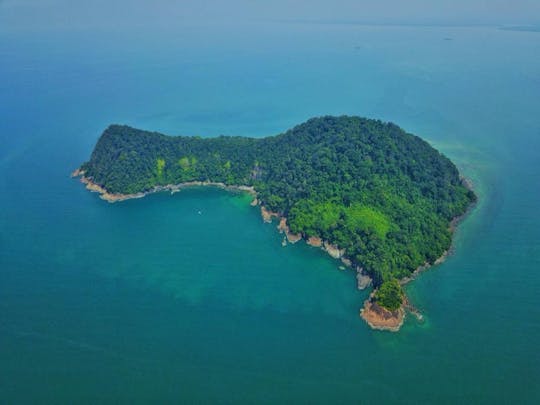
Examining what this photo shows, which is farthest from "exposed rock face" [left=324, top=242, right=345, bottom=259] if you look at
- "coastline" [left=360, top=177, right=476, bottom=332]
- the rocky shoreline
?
the rocky shoreline

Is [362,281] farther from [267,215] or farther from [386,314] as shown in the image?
[267,215]

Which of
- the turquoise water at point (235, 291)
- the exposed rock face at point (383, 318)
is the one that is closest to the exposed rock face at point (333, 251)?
the turquoise water at point (235, 291)

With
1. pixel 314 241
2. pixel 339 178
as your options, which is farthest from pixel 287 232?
pixel 339 178

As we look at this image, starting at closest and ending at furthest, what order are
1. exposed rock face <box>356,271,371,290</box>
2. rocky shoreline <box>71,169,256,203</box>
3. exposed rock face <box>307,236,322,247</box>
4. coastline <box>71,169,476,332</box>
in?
coastline <box>71,169,476,332</box>
exposed rock face <box>356,271,371,290</box>
exposed rock face <box>307,236,322,247</box>
rocky shoreline <box>71,169,256,203</box>

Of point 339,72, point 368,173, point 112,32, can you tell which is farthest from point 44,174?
point 112,32

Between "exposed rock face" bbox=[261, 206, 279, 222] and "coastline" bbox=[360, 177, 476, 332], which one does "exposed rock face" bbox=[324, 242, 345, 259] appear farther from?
"exposed rock face" bbox=[261, 206, 279, 222]

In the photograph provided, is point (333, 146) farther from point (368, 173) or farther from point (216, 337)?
point (216, 337)

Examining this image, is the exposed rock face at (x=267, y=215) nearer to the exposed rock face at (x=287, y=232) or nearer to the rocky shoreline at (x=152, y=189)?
the exposed rock face at (x=287, y=232)
